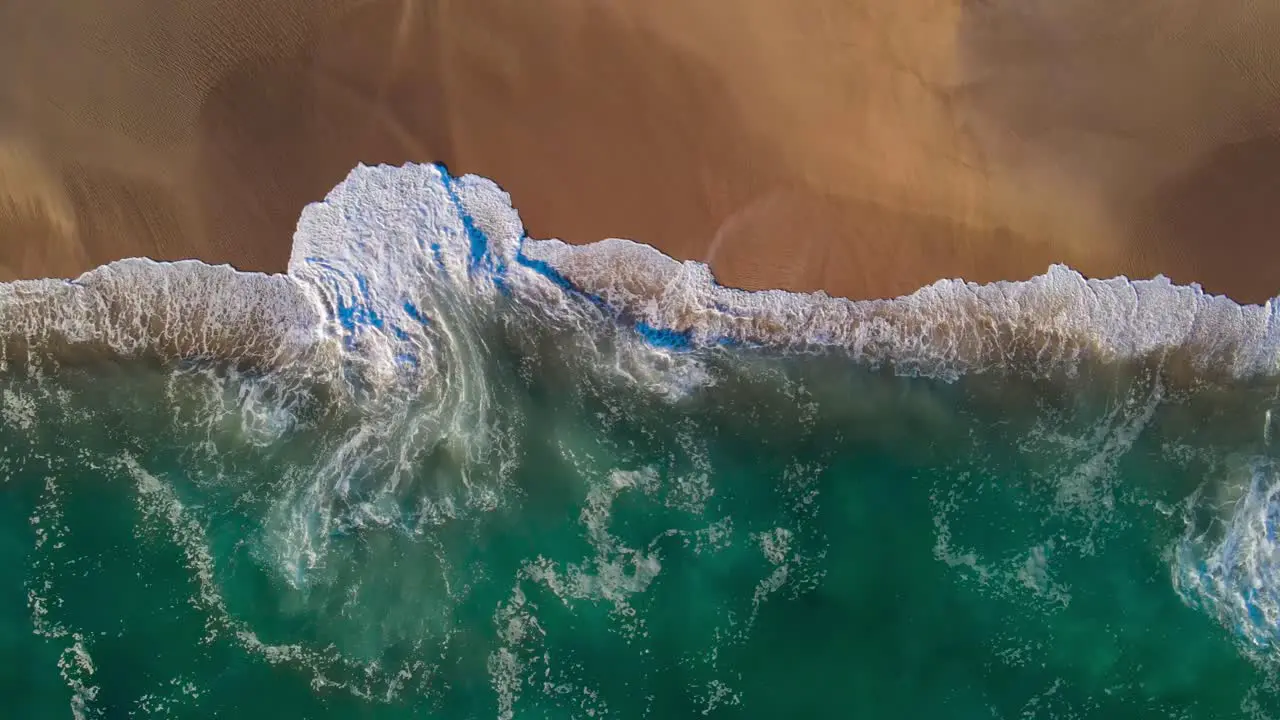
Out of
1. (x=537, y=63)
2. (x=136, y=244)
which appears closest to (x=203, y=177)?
(x=136, y=244)

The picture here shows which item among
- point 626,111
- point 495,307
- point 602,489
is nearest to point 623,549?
point 602,489

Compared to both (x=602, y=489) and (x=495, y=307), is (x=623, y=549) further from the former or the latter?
(x=495, y=307)

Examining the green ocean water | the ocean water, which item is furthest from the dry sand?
the green ocean water

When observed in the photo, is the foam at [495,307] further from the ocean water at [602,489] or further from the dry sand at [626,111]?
the dry sand at [626,111]

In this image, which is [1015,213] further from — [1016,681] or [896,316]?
[1016,681]

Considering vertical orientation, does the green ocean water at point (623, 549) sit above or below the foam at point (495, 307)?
below

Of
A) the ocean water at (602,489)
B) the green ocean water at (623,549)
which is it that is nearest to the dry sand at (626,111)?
the ocean water at (602,489)
